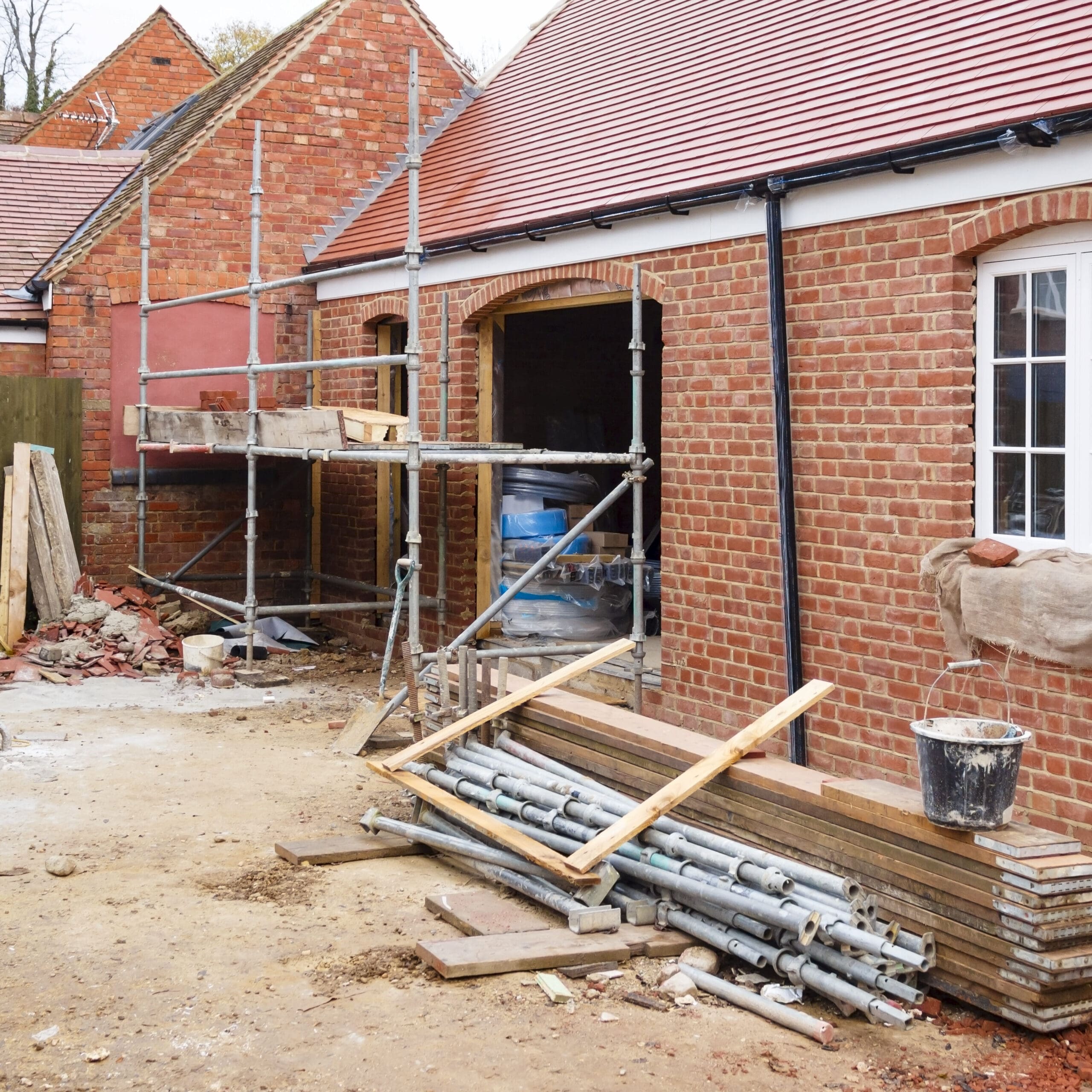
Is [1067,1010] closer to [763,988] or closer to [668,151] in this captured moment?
[763,988]

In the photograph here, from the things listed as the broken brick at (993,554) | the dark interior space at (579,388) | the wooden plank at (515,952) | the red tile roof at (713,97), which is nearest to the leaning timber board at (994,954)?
the wooden plank at (515,952)

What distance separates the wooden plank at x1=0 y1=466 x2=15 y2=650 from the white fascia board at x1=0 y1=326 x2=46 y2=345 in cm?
Result: 181

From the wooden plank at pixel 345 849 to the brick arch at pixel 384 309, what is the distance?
636cm

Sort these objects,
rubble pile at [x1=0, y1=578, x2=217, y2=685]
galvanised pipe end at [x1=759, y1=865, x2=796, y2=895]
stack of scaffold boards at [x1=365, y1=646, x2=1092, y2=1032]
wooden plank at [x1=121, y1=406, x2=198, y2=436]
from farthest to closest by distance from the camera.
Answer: wooden plank at [x1=121, y1=406, x2=198, y2=436]
rubble pile at [x1=0, y1=578, x2=217, y2=685]
galvanised pipe end at [x1=759, y1=865, x2=796, y2=895]
stack of scaffold boards at [x1=365, y1=646, x2=1092, y2=1032]

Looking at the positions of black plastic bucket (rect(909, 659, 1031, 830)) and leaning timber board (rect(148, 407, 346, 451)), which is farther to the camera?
leaning timber board (rect(148, 407, 346, 451))

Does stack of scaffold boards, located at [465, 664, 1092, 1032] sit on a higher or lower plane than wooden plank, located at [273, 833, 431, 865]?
higher

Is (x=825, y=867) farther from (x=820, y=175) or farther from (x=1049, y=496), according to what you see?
(x=820, y=175)

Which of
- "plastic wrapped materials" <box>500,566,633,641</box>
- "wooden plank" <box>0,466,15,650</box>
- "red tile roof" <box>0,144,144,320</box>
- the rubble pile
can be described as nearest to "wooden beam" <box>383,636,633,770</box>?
"plastic wrapped materials" <box>500,566,633,641</box>

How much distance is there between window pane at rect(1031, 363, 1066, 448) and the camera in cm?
698

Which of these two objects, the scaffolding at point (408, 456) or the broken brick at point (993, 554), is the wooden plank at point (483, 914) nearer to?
the scaffolding at point (408, 456)

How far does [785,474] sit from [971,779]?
11.7 feet

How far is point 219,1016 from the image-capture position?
507cm

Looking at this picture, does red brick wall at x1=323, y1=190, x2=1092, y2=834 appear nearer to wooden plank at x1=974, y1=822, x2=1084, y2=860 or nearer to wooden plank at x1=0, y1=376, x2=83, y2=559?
wooden plank at x1=974, y1=822, x2=1084, y2=860

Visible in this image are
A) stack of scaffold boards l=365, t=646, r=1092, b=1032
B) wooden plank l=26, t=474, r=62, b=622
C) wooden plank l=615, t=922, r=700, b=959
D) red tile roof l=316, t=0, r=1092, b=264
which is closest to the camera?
stack of scaffold boards l=365, t=646, r=1092, b=1032
